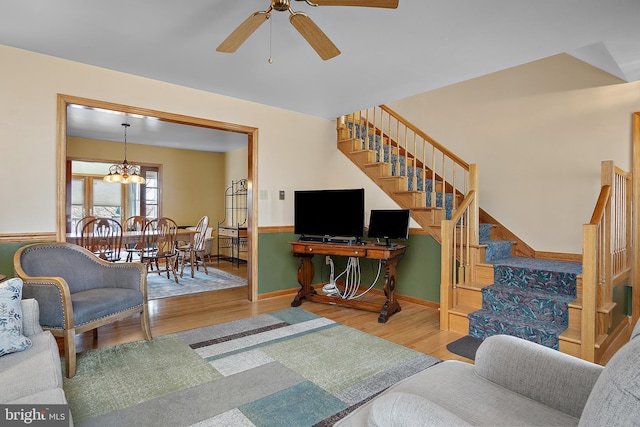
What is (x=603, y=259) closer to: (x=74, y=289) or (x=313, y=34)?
(x=313, y=34)

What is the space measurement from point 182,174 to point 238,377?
20.4ft

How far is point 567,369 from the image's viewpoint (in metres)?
1.27

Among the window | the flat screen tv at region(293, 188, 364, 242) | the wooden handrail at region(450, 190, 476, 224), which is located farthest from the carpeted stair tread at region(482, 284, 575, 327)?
the window

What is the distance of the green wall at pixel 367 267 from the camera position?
13.6 feet

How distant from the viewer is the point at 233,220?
7879mm

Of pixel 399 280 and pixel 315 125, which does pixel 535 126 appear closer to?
pixel 399 280

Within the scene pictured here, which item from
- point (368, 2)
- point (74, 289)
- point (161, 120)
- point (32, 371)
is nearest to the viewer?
point (32, 371)

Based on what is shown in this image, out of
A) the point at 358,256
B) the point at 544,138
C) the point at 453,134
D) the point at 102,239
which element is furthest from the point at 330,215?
the point at 102,239

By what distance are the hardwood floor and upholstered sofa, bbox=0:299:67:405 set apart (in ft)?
3.50

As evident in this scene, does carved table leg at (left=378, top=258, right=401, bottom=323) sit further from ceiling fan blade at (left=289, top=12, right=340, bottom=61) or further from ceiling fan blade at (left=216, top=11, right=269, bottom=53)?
ceiling fan blade at (left=216, top=11, right=269, bottom=53)

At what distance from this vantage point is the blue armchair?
233cm

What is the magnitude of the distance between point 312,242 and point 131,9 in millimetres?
2773

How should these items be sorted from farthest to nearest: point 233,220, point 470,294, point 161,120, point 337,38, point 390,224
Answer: point 233,220, point 390,224, point 161,120, point 470,294, point 337,38

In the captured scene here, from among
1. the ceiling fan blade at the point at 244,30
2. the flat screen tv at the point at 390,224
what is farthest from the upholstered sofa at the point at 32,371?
the flat screen tv at the point at 390,224
